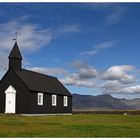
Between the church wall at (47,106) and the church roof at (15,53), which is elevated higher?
the church roof at (15,53)

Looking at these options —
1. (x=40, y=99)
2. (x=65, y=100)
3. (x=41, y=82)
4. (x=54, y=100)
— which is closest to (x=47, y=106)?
(x=40, y=99)

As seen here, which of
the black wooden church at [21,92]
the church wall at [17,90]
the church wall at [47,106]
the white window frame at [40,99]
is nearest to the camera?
the church wall at [17,90]

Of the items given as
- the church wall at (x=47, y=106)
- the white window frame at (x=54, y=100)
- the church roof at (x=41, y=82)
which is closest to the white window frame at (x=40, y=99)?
the church wall at (x=47, y=106)

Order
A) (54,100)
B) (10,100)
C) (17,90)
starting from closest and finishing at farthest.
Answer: (17,90)
(10,100)
(54,100)

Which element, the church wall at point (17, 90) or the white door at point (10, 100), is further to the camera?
the white door at point (10, 100)

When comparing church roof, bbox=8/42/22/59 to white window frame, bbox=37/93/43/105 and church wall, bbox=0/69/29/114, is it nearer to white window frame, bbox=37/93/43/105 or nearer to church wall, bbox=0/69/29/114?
church wall, bbox=0/69/29/114

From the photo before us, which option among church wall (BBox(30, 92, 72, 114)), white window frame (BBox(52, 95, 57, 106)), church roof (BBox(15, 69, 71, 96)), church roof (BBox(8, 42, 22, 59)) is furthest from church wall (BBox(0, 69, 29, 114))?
white window frame (BBox(52, 95, 57, 106))

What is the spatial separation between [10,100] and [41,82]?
7.18 meters

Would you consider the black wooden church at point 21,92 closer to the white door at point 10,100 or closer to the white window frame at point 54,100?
the white door at point 10,100

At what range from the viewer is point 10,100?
53.7 m

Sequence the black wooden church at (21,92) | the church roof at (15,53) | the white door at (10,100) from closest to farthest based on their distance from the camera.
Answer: the black wooden church at (21,92) → the white door at (10,100) → the church roof at (15,53)

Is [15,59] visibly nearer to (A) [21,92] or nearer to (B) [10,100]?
(A) [21,92]

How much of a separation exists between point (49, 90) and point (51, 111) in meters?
3.16

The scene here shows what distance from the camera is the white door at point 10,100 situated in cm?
5344
